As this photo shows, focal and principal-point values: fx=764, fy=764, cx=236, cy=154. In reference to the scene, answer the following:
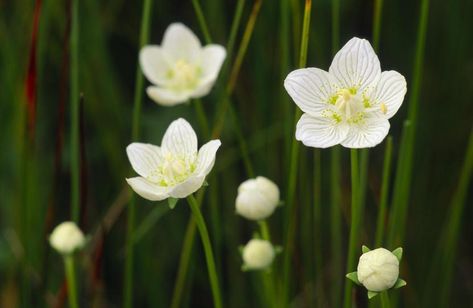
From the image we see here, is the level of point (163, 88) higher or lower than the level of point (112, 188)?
higher

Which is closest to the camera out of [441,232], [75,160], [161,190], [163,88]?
[161,190]

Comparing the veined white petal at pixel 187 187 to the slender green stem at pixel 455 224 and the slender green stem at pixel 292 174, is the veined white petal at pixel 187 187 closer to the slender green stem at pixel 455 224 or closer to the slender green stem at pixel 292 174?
the slender green stem at pixel 292 174

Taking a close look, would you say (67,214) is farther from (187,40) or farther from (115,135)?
(187,40)

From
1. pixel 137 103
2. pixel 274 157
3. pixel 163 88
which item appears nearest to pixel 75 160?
pixel 137 103

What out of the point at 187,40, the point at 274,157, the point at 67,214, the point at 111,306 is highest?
the point at 187,40

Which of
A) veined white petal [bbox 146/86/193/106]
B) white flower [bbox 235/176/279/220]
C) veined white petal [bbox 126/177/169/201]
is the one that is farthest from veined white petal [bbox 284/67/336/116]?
veined white petal [bbox 146/86/193/106]

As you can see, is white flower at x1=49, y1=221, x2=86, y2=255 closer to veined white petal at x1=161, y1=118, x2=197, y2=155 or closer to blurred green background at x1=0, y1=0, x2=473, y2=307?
veined white petal at x1=161, y1=118, x2=197, y2=155
